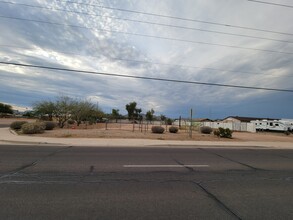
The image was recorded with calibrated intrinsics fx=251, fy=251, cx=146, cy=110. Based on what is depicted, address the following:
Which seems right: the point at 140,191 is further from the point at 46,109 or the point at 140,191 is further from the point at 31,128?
the point at 46,109

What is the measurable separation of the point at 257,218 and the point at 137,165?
5753 mm

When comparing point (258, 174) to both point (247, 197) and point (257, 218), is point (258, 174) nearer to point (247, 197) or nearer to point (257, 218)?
point (247, 197)

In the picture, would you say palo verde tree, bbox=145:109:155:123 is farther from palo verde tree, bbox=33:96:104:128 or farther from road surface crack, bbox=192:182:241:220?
road surface crack, bbox=192:182:241:220

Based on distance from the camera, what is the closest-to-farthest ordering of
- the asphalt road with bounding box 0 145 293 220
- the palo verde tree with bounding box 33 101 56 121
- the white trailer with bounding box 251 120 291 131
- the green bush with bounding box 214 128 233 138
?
the asphalt road with bounding box 0 145 293 220 → the green bush with bounding box 214 128 233 138 → the palo verde tree with bounding box 33 101 56 121 → the white trailer with bounding box 251 120 291 131

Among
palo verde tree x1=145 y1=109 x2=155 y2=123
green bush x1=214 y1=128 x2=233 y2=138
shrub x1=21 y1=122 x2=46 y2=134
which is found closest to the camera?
shrub x1=21 y1=122 x2=46 y2=134

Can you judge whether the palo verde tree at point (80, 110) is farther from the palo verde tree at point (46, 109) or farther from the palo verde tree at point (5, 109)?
the palo verde tree at point (5, 109)

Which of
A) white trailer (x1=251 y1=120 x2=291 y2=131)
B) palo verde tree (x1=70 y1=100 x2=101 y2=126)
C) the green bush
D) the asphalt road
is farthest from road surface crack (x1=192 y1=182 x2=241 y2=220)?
white trailer (x1=251 y1=120 x2=291 y2=131)

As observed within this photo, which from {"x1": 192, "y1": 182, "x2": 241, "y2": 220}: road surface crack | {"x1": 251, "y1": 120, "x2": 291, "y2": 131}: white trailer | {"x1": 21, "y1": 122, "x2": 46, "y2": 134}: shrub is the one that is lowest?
{"x1": 192, "y1": 182, "x2": 241, "y2": 220}: road surface crack

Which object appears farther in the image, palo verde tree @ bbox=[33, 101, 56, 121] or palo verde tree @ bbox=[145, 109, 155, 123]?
palo verde tree @ bbox=[145, 109, 155, 123]

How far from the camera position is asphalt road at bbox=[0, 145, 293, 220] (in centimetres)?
487

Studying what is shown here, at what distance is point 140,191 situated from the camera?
6309 millimetres

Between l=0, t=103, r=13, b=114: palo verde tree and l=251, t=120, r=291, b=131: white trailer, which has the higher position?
l=0, t=103, r=13, b=114: palo verde tree

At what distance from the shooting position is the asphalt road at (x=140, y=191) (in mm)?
4871

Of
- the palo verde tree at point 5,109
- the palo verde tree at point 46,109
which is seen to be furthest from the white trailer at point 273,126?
the palo verde tree at point 5,109
